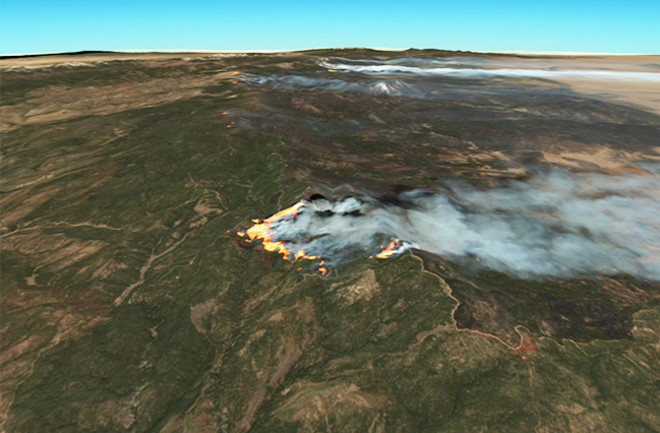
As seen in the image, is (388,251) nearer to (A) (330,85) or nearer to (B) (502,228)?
(B) (502,228)

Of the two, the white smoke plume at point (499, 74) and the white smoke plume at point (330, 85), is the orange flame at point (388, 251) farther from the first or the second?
the white smoke plume at point (499, 74)

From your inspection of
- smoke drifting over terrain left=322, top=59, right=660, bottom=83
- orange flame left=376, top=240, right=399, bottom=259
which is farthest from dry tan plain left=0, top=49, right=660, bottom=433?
smoke drifting over terrain left=322, top=59, right=660, bottom=83

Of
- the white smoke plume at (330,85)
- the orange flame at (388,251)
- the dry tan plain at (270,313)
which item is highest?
the white smoke plume at (330,85)

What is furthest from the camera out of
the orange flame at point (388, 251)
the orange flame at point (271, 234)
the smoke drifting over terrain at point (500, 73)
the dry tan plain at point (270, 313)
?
the smoke drifting over terrain at point (500, 73)

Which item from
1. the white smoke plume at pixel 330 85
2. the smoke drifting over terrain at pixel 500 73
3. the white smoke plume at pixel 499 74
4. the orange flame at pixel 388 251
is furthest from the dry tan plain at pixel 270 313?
the smoke drifting over terrain at pixel 500 73

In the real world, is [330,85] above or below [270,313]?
above

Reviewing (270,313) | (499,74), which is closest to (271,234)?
(270,313)

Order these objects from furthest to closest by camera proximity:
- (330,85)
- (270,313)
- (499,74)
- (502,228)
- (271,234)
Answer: (499,74) → (330,85) → (502,228) → (271,234) → (270,313)

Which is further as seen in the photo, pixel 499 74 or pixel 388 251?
pixel 499 74

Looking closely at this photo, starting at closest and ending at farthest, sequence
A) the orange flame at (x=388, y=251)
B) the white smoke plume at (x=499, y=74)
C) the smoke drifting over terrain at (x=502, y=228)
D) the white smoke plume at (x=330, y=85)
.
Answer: the orange flame at (x=388, y=251) < the smoke drifting over terrain at (x=502, y=228) < the white smoke plume at (x=330, y=85) < the white smoke plume at (x=499, y=74)
